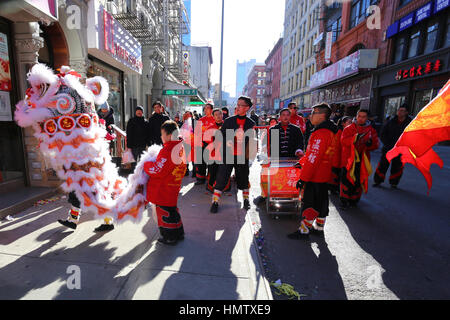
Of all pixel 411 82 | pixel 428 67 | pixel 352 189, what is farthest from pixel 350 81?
pixel 352 189

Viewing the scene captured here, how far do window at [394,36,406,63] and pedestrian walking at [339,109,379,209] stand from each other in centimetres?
1489

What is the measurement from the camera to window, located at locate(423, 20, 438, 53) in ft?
42.0

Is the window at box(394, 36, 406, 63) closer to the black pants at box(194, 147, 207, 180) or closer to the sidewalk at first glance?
the black pants at box(194, 147, 207, 180)

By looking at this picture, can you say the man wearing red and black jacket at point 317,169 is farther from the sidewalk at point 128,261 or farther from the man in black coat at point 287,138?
the man in black coat at point 287,138

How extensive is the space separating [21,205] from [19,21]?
3.31m

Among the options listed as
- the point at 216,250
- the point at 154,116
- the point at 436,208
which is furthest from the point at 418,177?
the point at 154,116

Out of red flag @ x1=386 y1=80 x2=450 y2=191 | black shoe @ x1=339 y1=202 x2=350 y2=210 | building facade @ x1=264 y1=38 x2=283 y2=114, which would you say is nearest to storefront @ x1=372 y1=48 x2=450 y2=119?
black shoe @ x1=339 y1=202 x2=350 y2=210

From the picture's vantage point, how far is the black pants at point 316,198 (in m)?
3.35

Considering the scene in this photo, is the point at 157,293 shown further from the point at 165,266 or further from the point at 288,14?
the point at 288,14

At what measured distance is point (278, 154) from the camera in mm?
4449

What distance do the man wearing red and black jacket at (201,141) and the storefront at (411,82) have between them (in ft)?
42.5

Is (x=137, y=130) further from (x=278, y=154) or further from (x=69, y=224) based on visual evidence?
(x=278, y=154)

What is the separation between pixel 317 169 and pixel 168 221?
2.12 m

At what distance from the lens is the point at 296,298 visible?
2.27 m
